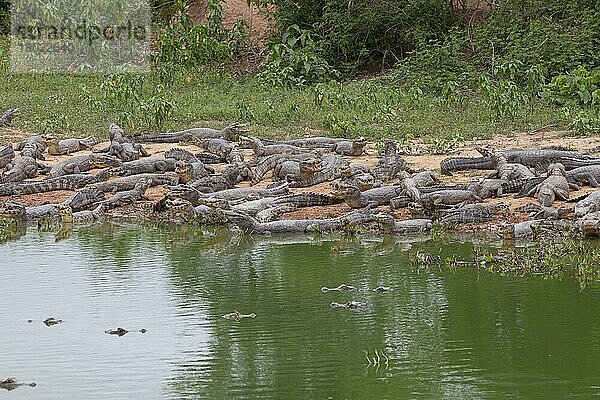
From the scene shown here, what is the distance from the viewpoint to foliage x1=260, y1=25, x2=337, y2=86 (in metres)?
17.8

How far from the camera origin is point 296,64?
60.0ft

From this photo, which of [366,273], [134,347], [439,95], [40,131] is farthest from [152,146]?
[134,347]

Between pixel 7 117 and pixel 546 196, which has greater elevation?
pixel 7 117

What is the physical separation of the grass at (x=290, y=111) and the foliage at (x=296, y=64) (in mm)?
296

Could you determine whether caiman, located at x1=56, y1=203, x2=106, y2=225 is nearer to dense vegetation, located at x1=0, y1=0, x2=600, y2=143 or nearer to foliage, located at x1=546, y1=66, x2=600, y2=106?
dense vegetation, located at x1=0, y1=0, x2=600, y2=143

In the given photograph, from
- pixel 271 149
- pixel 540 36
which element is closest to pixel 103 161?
pixel 271 149

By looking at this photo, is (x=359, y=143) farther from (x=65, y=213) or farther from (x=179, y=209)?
(x=65, y=213)

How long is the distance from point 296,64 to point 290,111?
12.6ft

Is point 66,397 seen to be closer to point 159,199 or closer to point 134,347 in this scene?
point 134,347

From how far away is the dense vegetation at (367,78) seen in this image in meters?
14.2

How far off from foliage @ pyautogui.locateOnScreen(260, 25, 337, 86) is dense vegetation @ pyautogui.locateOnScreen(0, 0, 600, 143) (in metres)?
0.03

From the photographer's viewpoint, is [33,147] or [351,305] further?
[33,147]

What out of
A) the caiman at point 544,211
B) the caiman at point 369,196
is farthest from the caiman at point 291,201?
the caiman at point 544,211

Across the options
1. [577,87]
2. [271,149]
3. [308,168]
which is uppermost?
[577,87]
